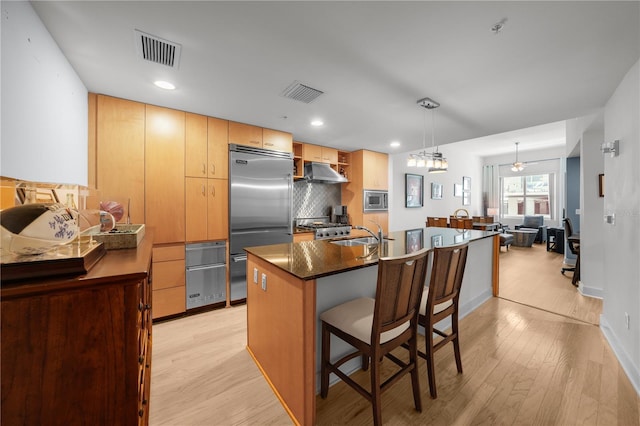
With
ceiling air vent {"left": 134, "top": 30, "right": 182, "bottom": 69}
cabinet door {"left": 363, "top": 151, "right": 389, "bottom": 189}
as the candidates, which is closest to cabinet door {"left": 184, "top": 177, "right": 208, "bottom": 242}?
ceiling air vent {"left": 134, "top": 30, "right": 182, "bottom": 69}

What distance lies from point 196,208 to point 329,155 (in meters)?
2.56

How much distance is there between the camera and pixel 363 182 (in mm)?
4859

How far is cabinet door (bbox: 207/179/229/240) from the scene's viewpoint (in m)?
3.17

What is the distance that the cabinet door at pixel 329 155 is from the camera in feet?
15.2

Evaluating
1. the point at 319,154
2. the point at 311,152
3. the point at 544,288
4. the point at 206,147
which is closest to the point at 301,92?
the point at 206,147

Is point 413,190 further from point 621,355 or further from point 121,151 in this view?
point 121,151

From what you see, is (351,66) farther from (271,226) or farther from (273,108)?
(271,226)

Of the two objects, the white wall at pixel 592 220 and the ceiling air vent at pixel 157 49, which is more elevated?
the ceiling air vent at pixel 157 49

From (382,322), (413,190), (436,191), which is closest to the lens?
(382,322)

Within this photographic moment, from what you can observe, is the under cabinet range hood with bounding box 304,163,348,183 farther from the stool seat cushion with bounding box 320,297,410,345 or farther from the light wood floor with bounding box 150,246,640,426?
the stool seat cushion with bounding box 320,297,410,345

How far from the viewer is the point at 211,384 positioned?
73.5 inches

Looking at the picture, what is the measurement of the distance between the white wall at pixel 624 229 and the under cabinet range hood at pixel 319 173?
329cm

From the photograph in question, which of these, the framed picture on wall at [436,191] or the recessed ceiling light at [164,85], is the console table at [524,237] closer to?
the framed picture on wall at [436,191]

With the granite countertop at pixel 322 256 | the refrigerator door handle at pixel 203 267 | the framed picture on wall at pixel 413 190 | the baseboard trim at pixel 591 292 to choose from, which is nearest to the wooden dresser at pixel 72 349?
the granite countertop at pixel 322 256
